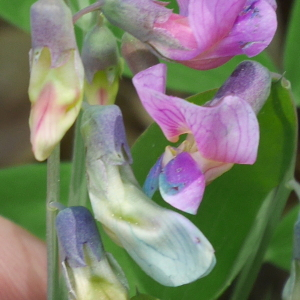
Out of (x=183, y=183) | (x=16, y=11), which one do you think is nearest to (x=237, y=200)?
(x=183, y=183)

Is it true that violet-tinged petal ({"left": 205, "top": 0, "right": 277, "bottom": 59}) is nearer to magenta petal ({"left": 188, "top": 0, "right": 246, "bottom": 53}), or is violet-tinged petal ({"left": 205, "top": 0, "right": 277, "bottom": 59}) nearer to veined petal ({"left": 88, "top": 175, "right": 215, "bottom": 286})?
magenta petal ({"left": 188, "top": 0, "right": 246, "bottom": 53})

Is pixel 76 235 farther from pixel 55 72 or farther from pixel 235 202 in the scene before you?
pixel 235 202

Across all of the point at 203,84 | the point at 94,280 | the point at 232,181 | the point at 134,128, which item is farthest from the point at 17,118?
the point at 94,280

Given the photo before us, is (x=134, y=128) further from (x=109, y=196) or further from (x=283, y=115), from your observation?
(x=109, y=196)

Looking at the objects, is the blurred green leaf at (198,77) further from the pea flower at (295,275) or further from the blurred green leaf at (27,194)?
the pea flower at (295,275)

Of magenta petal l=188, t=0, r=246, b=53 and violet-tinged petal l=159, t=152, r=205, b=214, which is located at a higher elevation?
magenta petal l=188, t=0, r=246, b=53

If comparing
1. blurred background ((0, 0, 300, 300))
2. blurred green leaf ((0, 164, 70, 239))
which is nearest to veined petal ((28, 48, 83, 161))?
blurred green leaf ((0, 164, 70, 239))
